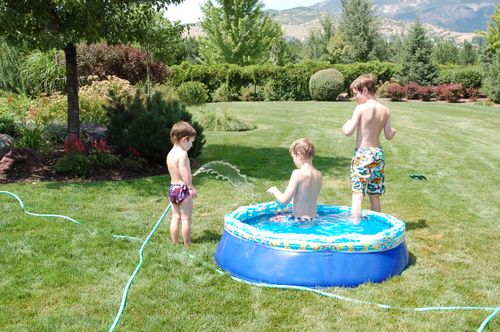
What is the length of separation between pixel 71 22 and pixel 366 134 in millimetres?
5541

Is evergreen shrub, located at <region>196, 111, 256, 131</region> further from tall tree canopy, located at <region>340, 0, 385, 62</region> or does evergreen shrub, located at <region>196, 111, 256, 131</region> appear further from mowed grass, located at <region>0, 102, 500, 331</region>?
tall tree canopy, located at <region>340, 0, 385, 62</region>

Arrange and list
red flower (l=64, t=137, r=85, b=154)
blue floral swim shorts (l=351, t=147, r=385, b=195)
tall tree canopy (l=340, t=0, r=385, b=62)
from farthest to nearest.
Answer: tall tree canopy (l=340, t=0, r=385, b=62), red flower (l=64, t=137, r=85, b=154), blue floral swim shorts (l=351, t=147, r=385, b=195)

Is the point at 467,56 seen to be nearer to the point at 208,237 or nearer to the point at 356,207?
the point at 356,207

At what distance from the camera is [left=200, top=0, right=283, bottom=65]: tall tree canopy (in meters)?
40.0

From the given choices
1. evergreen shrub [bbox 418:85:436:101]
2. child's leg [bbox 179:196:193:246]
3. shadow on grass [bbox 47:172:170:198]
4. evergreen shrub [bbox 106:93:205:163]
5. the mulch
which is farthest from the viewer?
evergreen shrub [bbox 418:85:436:101]

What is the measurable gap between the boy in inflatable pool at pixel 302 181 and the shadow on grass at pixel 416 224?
5.57 feet

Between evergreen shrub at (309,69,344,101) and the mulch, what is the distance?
21.6m

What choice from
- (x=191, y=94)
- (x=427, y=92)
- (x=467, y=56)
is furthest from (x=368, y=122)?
(x=467, y=56)

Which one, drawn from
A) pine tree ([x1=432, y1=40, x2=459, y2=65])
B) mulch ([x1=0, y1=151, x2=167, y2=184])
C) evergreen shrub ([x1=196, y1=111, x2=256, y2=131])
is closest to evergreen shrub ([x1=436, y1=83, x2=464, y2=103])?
evergreen shrub ([x1=196, y1=111, x2=256, y2=131])

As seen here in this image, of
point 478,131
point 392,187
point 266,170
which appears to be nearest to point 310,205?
point 392,187

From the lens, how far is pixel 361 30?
191ft

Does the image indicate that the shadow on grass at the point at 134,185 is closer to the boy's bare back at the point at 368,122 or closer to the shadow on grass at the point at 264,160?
the shadow on grass at the point at 264,160

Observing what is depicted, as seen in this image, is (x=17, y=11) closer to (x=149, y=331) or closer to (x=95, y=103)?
(x=95, y=103)

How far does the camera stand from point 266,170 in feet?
31.9
